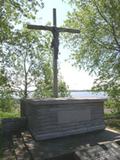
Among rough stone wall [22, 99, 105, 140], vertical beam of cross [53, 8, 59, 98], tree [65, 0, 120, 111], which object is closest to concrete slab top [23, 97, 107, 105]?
rough stone wall [22, 99, 105, 140]

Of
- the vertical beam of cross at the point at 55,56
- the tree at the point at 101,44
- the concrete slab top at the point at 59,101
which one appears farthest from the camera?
the tree at the point at 101,44

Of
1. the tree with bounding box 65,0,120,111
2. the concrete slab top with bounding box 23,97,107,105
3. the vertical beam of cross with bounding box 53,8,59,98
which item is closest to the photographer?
the concrete slab top with bounding box 23,97,107,105

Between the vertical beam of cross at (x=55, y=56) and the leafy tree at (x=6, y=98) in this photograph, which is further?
the leafy tree at (x=6, y=98)

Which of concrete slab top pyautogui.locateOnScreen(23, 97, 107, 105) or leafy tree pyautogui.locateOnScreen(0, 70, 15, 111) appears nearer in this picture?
concrete slab top pyautogui.locateOnScreen(23, 97, 107, 105)

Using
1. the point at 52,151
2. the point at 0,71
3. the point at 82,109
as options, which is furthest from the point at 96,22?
the point at 52,151

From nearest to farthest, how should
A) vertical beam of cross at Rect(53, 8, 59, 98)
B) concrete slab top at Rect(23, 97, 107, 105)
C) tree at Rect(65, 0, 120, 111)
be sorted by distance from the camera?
concrete slab top at Rect(23, 97, 107, 105) < vertical beam of cross at Rect(53, 8, 59, 98) < tree at Rect(65, 0, 120, 111)

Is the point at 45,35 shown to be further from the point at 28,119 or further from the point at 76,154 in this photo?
the point at 76,154

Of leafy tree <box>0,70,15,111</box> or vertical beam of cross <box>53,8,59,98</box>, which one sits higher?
vertical beam of cross <box>53,8,59,98</box>

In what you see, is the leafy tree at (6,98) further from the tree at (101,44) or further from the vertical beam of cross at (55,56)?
the vertical beam of cross at (55,56)

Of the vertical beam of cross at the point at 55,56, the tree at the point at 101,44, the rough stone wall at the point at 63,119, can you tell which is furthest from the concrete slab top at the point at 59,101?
the tree at the point at 101,44

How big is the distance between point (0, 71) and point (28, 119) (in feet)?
31.5

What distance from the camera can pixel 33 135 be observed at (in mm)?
10500

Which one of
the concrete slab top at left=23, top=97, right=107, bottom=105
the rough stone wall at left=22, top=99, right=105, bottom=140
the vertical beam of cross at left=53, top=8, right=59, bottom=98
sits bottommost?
the rough stone wall at left=22, top=99, right=105, bottom=140

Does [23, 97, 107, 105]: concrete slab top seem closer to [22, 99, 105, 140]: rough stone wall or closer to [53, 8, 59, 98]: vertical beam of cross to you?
[22, 99, 105, 140]: rough stone wall
